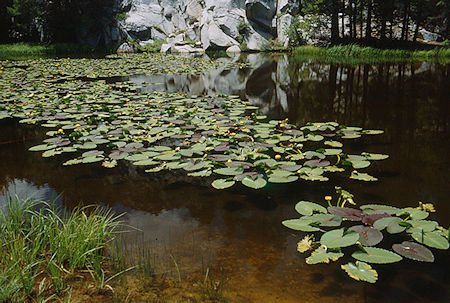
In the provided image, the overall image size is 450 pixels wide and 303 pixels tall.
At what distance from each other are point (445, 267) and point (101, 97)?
5.13 m

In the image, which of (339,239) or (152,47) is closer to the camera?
(339,239)

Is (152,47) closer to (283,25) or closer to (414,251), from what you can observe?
(283,25)

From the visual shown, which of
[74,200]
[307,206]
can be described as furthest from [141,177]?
[307,206]

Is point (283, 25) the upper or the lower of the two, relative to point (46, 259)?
upper

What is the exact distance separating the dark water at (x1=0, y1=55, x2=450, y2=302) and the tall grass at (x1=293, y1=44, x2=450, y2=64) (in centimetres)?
854

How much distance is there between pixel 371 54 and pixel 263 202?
12.6m

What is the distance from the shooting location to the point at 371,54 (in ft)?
41.4

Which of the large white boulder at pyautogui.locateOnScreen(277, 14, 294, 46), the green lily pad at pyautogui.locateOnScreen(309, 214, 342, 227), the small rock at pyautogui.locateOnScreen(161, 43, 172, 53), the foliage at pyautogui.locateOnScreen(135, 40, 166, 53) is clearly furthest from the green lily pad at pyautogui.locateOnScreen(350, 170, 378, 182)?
the foliage at pyautogui.locateOnScreen(135, 40, 166, 53)

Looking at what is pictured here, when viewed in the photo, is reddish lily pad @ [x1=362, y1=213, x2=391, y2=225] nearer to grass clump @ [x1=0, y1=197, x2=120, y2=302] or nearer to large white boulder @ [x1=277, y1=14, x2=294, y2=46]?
grass clump @ [x1=0, y1=197, x2=120, y2=302]

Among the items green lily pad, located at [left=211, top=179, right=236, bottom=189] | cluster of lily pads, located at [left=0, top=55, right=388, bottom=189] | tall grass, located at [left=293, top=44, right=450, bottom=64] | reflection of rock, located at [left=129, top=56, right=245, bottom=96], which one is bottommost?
green lily pad, located at [left=211, top=179, right=236, bottom=189]

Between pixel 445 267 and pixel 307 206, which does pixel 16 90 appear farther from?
pixel 445 267

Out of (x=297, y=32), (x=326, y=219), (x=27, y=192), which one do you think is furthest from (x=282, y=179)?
(x=297, y=32)

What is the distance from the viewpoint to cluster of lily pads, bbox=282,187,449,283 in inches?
54.9

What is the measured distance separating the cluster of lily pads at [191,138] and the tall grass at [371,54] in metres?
8.88
